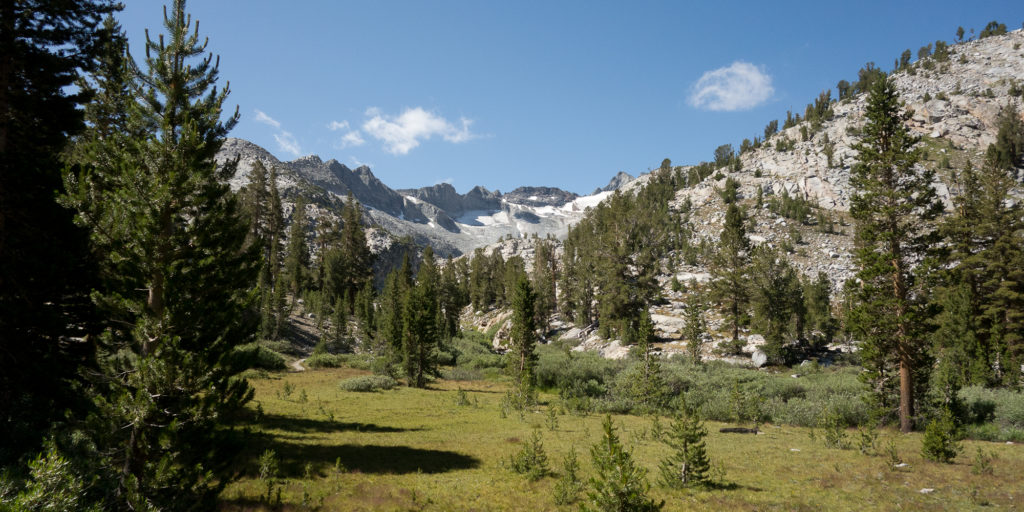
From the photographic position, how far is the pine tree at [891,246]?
20781 millimetres

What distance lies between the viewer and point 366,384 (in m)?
35.0

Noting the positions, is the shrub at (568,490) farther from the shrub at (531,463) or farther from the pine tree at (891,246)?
the pine tree at (891,246)

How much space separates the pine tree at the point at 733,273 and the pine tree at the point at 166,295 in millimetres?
50142

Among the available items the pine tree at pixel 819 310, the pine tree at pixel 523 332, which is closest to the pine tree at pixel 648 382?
the pine tree at pixel 523 332

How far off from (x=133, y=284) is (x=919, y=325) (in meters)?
30.8

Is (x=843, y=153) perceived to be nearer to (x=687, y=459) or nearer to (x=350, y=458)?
(x=687, y=459)

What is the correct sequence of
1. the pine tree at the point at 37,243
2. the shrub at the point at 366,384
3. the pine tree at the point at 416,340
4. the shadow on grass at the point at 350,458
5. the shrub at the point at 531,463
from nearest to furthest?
A: the pine tree at the point at 37,243 → the shadow on grass at the point at 350,458 → the shrub at the point at 531,463 → the shrub at the point at 366,384 → the pine tree at the point at 416,340

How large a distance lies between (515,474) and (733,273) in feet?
145

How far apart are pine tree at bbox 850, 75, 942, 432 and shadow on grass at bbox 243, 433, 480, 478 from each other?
21443mm

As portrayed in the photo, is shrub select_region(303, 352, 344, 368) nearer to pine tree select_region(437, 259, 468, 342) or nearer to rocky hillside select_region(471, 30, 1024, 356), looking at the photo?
pine tree select_region(437, 259, 468, 342)

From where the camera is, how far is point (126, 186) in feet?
30.2

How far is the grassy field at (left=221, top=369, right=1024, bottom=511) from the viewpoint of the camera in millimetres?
11977

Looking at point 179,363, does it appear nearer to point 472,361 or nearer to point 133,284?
point 133,284

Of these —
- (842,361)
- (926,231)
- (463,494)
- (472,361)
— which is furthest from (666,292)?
(463,494)
